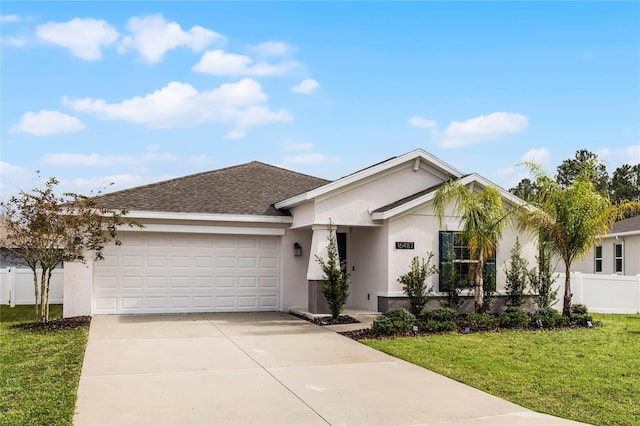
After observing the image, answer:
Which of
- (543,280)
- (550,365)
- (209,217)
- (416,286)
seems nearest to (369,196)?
(416,286)

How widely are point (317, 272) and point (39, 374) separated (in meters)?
7.99

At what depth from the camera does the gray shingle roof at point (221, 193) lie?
16.2 m

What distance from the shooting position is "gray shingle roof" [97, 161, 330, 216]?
637 inches

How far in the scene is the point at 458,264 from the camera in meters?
15.9

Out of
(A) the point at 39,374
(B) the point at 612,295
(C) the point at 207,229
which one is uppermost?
(C) the point at 207,229

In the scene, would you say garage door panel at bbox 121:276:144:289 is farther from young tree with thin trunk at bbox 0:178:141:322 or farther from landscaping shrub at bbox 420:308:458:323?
landscaping shrub at bbox 420:308:458:323

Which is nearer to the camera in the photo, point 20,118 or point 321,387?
point 321,387

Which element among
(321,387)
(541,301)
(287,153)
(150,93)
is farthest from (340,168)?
(321,387)

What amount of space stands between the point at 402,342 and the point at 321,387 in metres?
3.88

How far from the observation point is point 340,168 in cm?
2208

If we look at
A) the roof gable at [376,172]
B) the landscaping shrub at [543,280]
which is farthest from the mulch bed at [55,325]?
the landscaping shrub at [543,280]

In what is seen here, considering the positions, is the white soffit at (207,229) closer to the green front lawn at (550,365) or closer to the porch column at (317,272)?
the porch column at (317,272)

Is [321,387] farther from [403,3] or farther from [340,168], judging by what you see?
[340,168]

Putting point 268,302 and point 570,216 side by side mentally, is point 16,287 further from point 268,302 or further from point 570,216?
point 570,216
